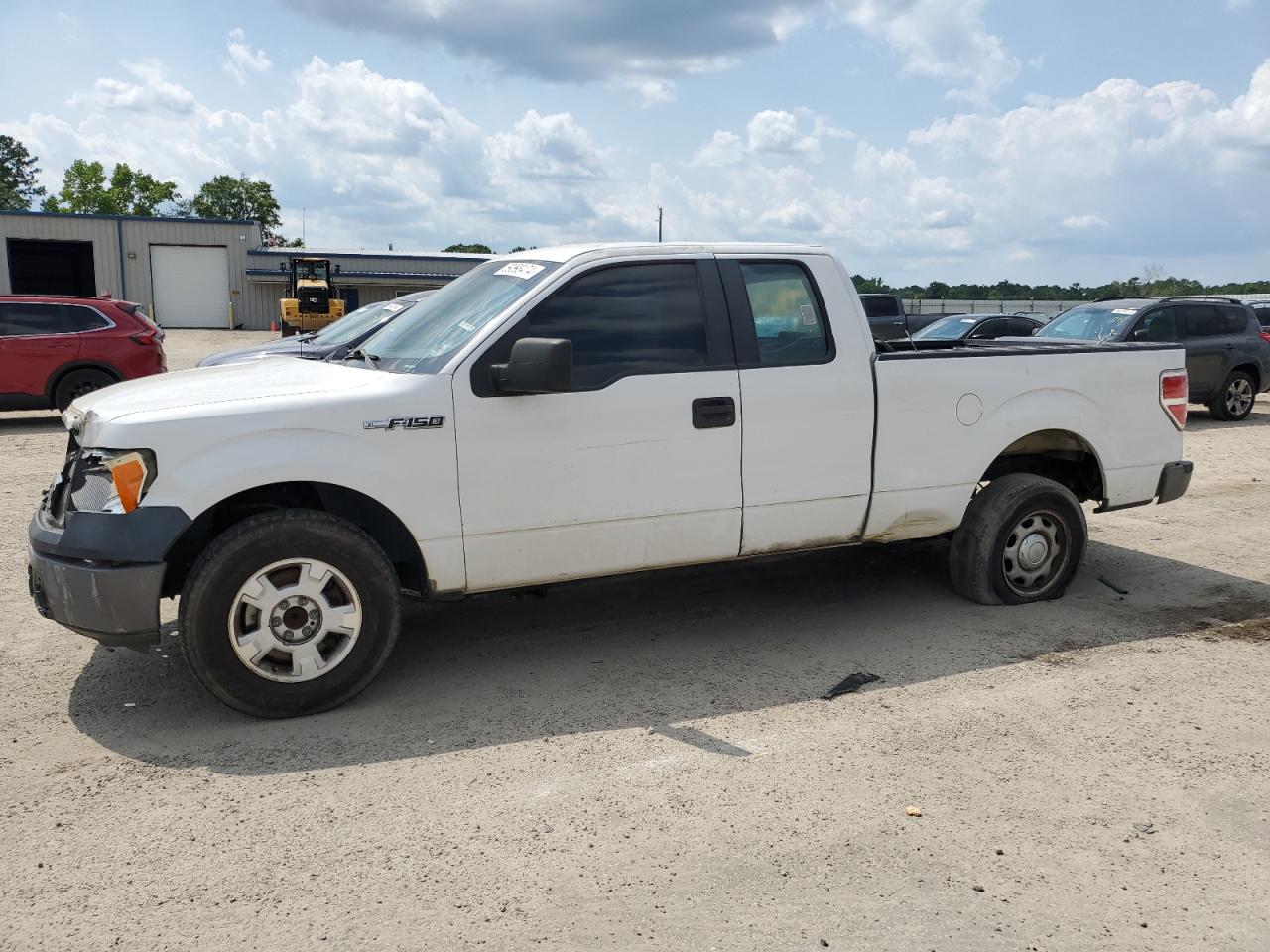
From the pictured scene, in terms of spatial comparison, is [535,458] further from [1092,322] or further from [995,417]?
[1092,322]

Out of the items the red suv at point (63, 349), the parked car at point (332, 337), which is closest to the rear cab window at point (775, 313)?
the parked car at point (332, 337)

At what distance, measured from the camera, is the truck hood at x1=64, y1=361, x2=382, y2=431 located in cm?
443

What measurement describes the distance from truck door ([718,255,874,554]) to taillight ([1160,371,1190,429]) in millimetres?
2184

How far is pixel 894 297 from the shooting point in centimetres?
2202

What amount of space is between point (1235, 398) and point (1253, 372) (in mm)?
453

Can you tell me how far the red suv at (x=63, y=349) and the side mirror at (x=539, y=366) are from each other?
11860mm

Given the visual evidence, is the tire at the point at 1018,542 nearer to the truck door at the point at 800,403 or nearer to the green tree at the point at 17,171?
the truck door at the point at 800,403

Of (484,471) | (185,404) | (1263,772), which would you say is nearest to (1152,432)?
(1263,772)

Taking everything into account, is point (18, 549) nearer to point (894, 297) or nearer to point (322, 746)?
point (322, 746)

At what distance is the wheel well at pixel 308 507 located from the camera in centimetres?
459

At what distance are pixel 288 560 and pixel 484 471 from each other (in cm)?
90

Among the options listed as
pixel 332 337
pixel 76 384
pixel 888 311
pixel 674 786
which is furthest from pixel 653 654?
pixel 888 311

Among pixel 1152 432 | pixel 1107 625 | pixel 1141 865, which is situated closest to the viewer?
pixel 1141 865

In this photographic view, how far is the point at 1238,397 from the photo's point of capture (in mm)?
15414
